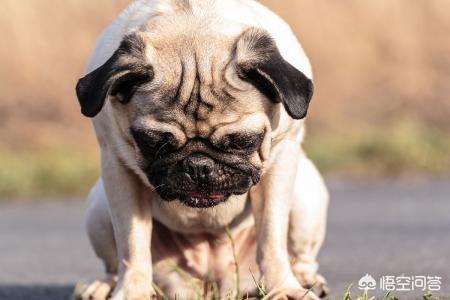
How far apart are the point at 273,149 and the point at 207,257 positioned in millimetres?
841

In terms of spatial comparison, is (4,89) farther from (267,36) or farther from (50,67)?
(267,36)

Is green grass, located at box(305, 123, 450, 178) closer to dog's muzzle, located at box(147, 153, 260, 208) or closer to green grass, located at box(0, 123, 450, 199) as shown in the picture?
green grass, located at box(0, 123, 450, 199)

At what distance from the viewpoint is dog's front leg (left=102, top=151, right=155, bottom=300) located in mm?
4934

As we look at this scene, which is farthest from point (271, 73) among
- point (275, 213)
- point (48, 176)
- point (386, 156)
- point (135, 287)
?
point (386, 156)

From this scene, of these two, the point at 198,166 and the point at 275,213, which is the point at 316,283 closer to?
the point at 275,213

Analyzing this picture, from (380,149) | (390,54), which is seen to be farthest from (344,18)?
(380,149)

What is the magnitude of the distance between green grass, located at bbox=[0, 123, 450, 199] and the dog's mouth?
23.7 feet

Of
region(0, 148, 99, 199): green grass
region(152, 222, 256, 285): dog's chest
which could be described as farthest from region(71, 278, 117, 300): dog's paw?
region(0, 148, 99, 199): green grass

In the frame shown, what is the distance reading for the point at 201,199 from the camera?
4.82m

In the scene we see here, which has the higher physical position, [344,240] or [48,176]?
[48,176]

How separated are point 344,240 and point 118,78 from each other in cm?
401

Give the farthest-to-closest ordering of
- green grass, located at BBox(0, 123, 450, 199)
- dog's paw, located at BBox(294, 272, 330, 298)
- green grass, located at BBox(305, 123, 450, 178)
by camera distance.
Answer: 1. green grass, located at BBox(305, 123, 450, 178)
2. green grass, located at BBox(0, 123, 450, 199)
3. dog's paw, located at BBox(294, 272, 330, 298)

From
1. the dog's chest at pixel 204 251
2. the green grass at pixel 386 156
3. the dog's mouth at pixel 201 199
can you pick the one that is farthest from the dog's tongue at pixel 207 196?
the green grass at pixel 386 156

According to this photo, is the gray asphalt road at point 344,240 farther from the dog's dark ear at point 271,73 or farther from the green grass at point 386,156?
the dog's dark ear at point 271,73
